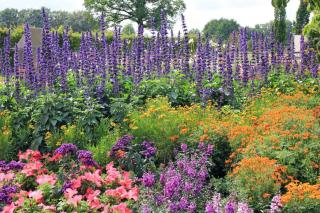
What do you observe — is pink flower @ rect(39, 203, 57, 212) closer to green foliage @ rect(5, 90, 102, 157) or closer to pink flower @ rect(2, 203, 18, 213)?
pink flower @ rect(2, 203, 18, 213)

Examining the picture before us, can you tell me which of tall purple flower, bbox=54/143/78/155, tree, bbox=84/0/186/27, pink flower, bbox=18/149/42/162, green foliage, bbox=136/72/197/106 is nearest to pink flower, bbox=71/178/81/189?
tall purple flower, bbox=54/143/78/155

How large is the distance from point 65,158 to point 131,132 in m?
1.50

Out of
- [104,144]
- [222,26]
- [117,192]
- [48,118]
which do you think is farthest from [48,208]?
[222,26]

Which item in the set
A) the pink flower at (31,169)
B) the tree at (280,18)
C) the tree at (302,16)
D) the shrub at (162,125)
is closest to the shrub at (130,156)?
the shrub at (162,125)

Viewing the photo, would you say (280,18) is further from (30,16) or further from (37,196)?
(30,16)

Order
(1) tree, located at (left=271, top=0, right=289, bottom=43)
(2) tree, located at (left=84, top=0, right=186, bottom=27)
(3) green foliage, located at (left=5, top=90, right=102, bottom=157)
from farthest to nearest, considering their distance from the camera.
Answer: (2) tree, located at (left=84, top=0, right=186, bottom=27)
(1) tree, located at (left=271, top=0, right=289, bottom=43)
(3) green foliage, located at (left=5, top=90, right=102, bottom=157)

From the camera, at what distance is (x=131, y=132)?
256 inches

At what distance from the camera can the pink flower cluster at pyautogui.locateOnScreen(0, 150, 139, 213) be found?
4.13 meters

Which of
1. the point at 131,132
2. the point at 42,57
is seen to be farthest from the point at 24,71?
the point at 131,132

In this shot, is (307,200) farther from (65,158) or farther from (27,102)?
(27,102)

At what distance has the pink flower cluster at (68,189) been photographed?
413 cm

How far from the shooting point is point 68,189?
429 cm

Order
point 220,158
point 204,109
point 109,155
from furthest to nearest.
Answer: point 204,109 → point 220,158 → point 109,155

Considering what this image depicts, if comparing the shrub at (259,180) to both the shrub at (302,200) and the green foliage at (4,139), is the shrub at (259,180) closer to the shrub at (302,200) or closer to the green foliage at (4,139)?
the shrub at (302,200)
